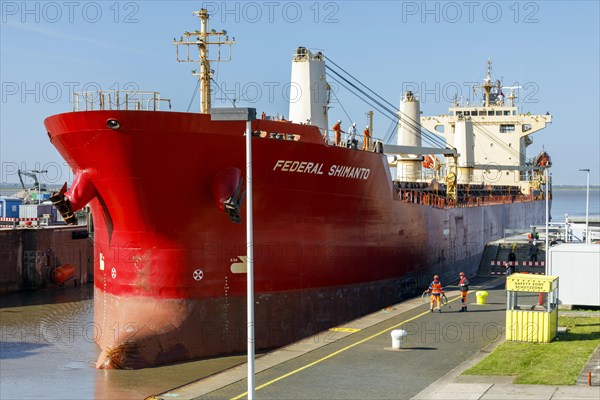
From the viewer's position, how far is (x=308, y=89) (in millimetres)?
28891

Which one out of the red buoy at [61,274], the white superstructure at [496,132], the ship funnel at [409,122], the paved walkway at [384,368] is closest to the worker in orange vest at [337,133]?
the paved walkway at [384,368]

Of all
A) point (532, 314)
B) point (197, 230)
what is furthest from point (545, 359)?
point (197, 230)

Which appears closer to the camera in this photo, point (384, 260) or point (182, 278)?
point (182, 278)

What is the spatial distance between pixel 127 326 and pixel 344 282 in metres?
7.37

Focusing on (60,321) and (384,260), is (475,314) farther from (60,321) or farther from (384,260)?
(60,321)


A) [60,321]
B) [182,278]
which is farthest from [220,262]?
[60,321]

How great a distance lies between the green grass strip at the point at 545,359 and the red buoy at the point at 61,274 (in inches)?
1158

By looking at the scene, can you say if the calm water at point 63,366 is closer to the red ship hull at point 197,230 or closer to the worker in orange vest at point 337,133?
the red ship hull at point 197,230

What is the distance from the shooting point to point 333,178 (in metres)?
24.6

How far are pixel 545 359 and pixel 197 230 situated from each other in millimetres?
9833

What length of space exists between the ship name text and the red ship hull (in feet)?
0.15

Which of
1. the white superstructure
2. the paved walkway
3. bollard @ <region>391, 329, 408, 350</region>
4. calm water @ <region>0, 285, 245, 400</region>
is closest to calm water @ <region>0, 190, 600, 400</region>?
calm water @ <region>0, 285, 245, 400</region>

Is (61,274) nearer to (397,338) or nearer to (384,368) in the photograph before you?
(397,338)

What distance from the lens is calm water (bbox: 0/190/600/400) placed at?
1993 centimetres
